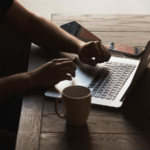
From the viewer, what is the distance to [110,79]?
959mm

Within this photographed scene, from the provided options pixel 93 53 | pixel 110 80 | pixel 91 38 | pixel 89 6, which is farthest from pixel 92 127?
pixel 89 6

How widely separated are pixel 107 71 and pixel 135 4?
2.80 m

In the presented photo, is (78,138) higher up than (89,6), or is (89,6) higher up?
(78,138)

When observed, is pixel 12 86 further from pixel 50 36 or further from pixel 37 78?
pixel 50 36

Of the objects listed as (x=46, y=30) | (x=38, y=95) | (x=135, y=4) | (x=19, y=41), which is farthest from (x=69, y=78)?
(x=135, y=4)

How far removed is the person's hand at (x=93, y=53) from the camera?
1060 mm

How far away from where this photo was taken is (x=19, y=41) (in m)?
1.47

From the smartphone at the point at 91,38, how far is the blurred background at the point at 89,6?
208 centimetres

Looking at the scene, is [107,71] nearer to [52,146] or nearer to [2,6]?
[52,146]

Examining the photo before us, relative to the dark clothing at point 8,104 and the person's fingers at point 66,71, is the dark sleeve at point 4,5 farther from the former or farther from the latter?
the person's fingers at point 66,71

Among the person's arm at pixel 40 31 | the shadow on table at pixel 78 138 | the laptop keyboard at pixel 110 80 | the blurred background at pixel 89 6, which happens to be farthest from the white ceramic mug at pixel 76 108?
the blurred background at pixel 89 6

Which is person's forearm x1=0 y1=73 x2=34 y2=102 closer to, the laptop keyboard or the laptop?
the laptop

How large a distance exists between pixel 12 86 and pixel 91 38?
19.7 inches

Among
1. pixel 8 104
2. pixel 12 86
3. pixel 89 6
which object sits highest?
pixel 12 86
